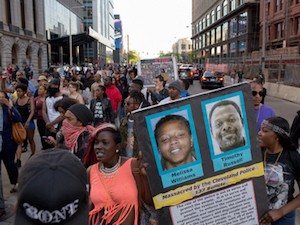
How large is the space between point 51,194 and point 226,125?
146cm

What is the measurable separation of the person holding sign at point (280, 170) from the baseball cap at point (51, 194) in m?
2.06

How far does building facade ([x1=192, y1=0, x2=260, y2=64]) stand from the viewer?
5362cm

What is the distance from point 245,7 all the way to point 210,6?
94.3 feet

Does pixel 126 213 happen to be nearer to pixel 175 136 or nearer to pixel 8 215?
pixel 175 136

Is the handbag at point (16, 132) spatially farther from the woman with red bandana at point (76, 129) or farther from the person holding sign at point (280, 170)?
the person holding sign at point (280, 170)

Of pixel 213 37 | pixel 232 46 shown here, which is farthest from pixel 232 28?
pixel 213 37

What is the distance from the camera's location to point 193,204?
233 cm

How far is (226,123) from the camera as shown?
2.36m

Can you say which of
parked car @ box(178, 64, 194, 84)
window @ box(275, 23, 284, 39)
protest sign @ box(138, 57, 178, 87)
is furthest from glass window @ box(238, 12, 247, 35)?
protest sign @ box(138, 57, 178, 87)

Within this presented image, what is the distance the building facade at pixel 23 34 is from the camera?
123 ft

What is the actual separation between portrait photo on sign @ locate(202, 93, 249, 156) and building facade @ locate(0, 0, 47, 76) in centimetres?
3791

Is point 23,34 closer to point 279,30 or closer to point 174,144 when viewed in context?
point 279,30

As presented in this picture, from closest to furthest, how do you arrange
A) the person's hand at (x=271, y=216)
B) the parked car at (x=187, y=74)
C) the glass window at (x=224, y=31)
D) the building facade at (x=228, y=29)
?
1. the person's hand at (x=271, y=216)
2. the parked car at (x=187, y=74)
3. the building facade at (x=228, y=29)
4. the glass window at (x=224, y=31)

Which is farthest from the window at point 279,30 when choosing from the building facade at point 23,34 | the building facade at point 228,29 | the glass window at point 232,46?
the building facade at point 23,34
